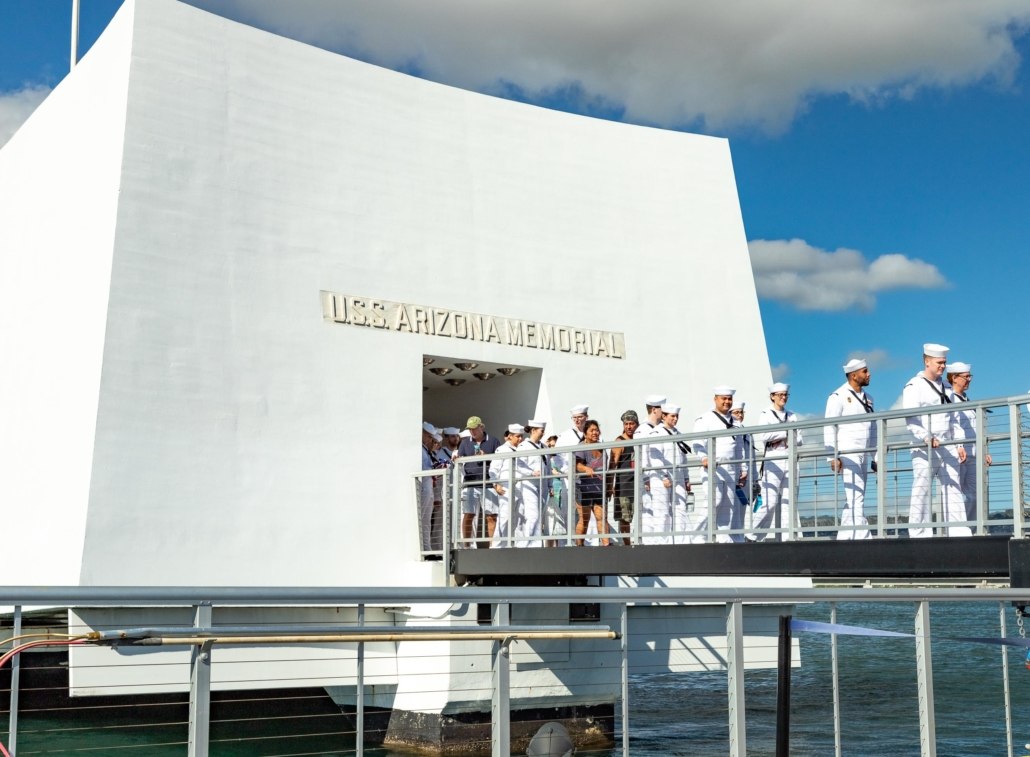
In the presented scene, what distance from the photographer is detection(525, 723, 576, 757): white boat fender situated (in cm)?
588

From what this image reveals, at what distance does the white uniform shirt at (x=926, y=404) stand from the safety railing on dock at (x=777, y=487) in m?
0.02

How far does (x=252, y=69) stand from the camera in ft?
56.6

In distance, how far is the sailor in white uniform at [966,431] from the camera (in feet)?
35.0

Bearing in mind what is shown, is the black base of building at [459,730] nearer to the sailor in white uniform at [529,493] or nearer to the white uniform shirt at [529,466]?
the sailor in white uniform at [529,493]

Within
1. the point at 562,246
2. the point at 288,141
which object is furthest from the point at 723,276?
the point at 288,141

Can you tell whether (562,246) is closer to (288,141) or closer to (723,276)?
(723,276)

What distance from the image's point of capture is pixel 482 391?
2077 centimetres

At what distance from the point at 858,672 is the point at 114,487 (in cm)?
1018

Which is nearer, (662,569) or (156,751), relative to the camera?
(662,569)

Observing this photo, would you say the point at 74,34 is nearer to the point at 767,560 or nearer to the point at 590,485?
the point at 590,485

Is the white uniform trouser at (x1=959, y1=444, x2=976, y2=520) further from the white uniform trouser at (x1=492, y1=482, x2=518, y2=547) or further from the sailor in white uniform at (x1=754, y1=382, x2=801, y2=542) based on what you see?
the white uniform trouser at (x1=492, y1=482, x2=518, y2=547)

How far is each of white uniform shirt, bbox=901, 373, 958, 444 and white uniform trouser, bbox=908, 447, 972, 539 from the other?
0.17 metres

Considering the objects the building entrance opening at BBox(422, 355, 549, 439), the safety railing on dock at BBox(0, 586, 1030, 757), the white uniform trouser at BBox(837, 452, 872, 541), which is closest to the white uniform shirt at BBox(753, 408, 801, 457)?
the white uniform trouser at BBox(837, 452, 872, 541)

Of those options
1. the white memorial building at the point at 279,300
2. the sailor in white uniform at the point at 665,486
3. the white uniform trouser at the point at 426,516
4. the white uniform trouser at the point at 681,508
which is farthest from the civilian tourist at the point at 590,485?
the white uniform trouser at the point at 426,516
